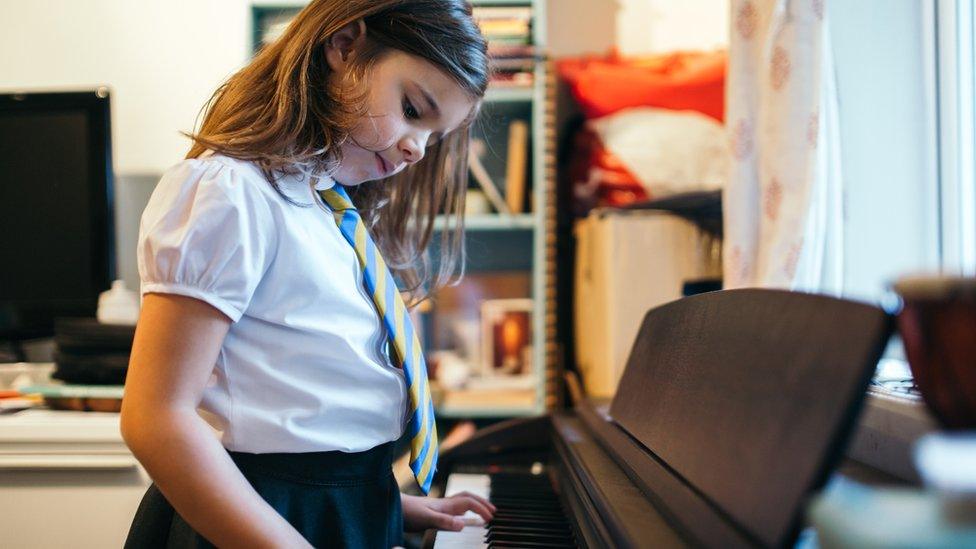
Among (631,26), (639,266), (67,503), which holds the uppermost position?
(631,26)

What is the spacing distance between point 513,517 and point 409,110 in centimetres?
51

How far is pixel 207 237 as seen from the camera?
2.33 feet

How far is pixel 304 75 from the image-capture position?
2.87 ft

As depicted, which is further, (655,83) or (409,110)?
(655,83)

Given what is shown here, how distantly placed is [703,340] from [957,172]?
1.01m

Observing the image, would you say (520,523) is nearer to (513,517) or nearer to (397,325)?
(513,517)

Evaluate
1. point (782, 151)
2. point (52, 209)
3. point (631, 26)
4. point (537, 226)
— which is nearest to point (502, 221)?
point (537, 226)

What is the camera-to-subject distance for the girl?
27.4 inches

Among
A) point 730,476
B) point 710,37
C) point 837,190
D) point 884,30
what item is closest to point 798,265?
point 837,190

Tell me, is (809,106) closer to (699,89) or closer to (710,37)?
(699,89)

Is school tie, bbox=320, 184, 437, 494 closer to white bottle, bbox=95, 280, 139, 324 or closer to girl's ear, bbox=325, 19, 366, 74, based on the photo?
girl's ear, bbox=325, 19, 366, 74

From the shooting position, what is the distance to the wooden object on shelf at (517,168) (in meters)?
2.11

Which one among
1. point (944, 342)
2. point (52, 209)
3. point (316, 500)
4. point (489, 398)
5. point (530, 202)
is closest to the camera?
point (944, 342)

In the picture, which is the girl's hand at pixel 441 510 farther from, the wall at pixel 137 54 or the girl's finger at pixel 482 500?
the wall at pixel 137 54
